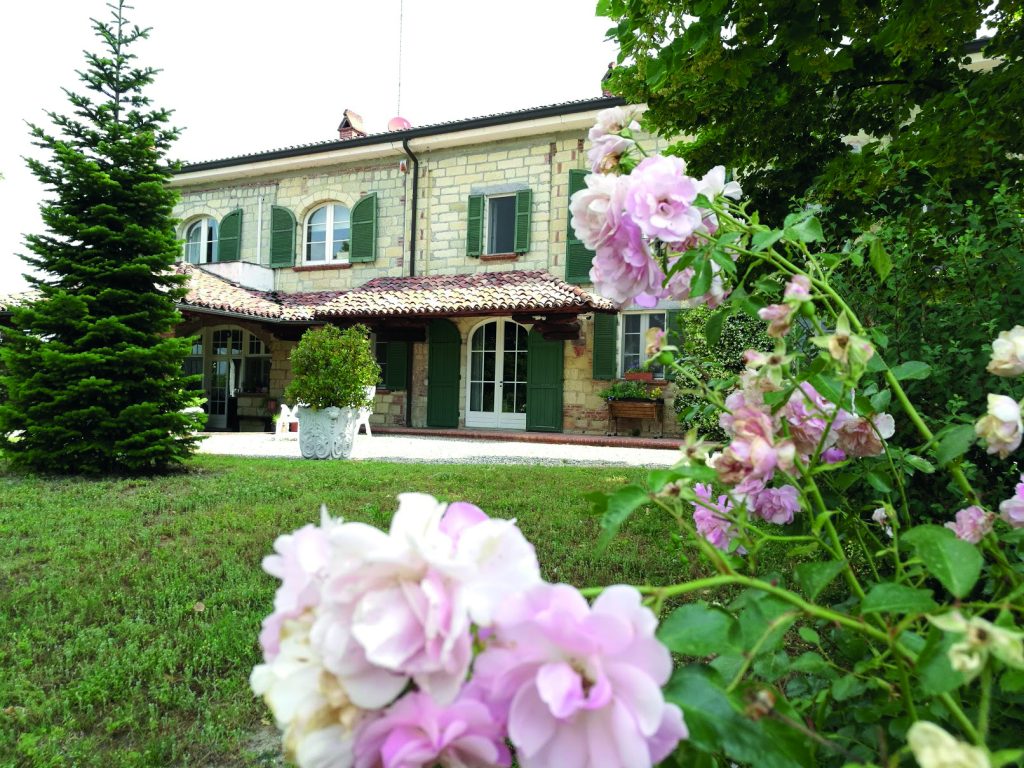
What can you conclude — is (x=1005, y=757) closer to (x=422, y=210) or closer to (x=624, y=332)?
(x=624, y=332)

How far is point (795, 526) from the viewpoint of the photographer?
1.13m

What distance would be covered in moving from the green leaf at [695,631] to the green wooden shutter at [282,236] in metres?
14.0

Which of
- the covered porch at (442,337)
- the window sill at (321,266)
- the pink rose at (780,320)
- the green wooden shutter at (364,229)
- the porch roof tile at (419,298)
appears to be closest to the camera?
the pink rose at (780,320)

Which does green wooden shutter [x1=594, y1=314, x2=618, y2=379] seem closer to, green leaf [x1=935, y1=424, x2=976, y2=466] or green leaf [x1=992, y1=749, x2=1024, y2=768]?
green leaf [x1=935, y1=424, x2=976, y2=466]

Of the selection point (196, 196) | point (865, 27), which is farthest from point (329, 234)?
point (865, 27)

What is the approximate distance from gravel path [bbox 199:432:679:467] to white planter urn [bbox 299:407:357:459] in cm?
21

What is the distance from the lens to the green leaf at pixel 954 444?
0.73 m

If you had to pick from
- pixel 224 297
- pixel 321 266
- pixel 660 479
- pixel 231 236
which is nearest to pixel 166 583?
pixel 660 479

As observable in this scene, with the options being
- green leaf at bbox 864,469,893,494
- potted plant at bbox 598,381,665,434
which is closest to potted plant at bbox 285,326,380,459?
potted plant at bbox 598,381,665,434

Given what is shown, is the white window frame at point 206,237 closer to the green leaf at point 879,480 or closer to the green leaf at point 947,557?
Result: the green leaf at point 879,480

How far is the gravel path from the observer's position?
291 inches

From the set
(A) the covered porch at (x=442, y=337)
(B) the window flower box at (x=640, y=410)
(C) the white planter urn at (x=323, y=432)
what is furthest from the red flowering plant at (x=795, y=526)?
(B) the window flower box at (x=640, y=410)

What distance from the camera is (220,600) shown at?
2.65 meters

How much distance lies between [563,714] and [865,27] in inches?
165
